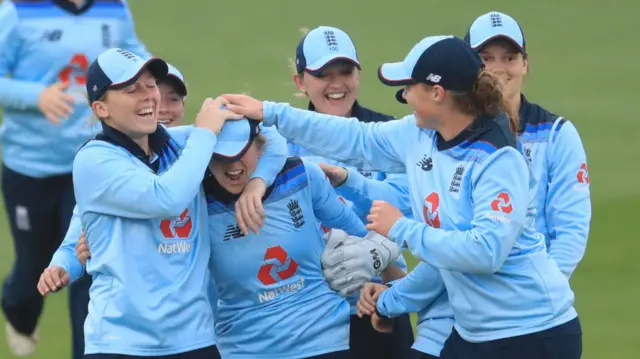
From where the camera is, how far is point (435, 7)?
58.2 ft

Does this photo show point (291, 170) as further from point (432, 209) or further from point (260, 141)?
point (432, 209)

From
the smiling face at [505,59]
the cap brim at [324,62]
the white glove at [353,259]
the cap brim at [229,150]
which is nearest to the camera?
the cap brim at [229,150]

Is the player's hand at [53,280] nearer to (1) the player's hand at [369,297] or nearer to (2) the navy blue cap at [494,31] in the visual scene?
(1) the player's hand at [369,297]

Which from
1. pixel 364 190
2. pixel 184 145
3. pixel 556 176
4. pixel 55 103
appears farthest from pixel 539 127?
pixel 55 103

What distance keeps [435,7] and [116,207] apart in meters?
12.9

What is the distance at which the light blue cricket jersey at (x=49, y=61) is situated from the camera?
7.83 metres

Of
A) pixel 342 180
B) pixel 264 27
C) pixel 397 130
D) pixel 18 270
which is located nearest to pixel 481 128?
pixel 397 130

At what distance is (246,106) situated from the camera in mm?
5617

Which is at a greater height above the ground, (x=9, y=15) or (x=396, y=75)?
(x=396, y=75)

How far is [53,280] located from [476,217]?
1.76 meters

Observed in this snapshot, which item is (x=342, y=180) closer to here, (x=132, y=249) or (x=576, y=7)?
(x=132, y=249)

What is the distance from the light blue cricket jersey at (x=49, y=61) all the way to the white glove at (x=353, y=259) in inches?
93.4

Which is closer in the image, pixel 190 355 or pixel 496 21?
pixel 190 355

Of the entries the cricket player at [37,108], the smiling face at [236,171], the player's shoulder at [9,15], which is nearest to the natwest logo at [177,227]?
the smiling face at [236,171]
